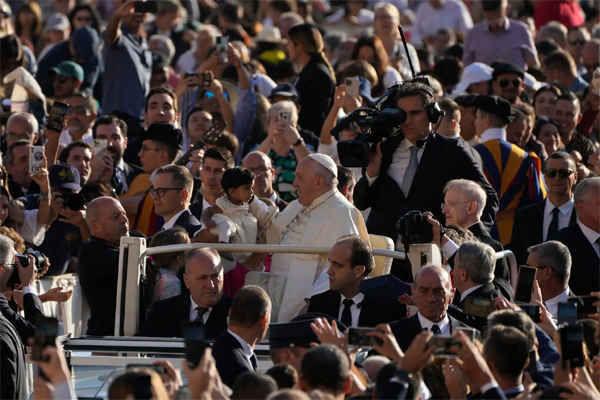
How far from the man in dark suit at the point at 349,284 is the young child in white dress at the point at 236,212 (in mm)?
1155

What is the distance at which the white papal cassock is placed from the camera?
8.59m

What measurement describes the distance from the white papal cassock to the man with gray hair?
1165 millimetres

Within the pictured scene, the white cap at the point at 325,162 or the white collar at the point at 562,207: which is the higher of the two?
the white cap at the point at 325,162

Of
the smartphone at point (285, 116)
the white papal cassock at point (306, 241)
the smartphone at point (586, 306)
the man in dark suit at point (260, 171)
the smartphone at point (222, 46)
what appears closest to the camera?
the smartphone at point (586, 306)

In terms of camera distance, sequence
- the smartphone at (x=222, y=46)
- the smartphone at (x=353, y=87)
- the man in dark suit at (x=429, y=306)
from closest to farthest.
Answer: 1. the man in dark suit at (x=429, y=306)
2. the smartphone at (x=353, y=87)
3. the smartphone at (x=222, y=46)

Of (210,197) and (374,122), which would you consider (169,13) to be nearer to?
(210,197)

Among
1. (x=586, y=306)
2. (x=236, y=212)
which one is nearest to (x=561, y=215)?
(x=236, y=212)

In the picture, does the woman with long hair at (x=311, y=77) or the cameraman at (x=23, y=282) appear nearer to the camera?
the cameraman at (x=23, y=282)

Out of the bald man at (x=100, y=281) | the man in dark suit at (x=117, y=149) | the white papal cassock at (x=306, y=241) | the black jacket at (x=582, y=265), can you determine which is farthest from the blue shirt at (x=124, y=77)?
the black jacket at (x=582, y=265)

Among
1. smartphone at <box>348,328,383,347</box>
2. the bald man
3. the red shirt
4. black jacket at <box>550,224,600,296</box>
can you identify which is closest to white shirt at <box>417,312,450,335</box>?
smartphone at <box>348,328,383,347</box>

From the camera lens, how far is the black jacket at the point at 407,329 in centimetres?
718

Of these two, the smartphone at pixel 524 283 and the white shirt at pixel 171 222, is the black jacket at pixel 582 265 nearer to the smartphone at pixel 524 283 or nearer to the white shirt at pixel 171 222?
the smartphone at pixel 524 283

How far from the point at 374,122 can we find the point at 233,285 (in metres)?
1.48

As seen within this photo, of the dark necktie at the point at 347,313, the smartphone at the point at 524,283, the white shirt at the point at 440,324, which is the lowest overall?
the dark necktie at the point at 347,313
